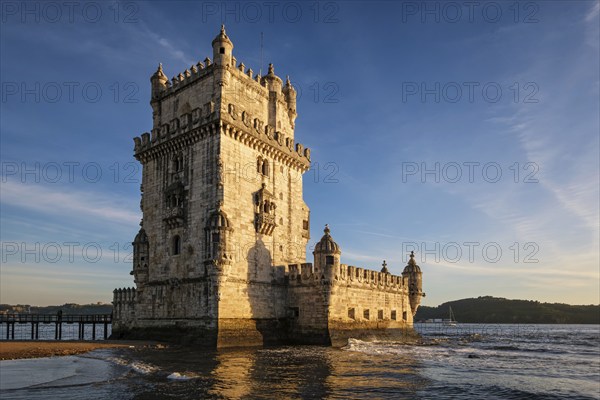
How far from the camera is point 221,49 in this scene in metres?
38.1

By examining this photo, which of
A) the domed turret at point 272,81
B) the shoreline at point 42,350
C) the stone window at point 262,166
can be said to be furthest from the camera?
the domed turret at point 272,81

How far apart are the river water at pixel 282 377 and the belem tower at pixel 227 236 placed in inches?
201

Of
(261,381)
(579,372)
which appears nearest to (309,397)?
(261,381)

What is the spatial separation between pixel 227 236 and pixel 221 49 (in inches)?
587

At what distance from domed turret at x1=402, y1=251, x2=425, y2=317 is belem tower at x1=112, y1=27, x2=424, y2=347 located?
398 inches

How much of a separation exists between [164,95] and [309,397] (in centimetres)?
3312

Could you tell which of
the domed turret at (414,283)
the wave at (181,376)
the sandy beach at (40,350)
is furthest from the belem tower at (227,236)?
the wave at (181,376)

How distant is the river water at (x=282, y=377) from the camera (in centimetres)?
1741

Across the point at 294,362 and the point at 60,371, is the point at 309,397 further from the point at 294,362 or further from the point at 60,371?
the point at 60,371

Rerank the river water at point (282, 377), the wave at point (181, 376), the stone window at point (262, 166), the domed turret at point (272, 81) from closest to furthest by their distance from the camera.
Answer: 1. the river water at point (282, 377)
2. the wave at point (181, 376)
3. the stone window at point (262, 166)
4. the domed turret at point (272, 81)

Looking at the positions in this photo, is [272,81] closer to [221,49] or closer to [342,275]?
[221,49]

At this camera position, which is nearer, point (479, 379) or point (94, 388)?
point (94, 388)

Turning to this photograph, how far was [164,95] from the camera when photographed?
43188 millimetres

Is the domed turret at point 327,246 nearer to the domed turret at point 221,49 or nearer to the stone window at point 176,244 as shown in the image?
the stone window at point 176,244
